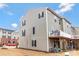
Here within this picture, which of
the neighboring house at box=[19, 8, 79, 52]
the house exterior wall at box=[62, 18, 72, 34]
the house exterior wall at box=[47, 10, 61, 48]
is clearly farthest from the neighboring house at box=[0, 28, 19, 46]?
the house exterior wall at box=[62, 18, 72, 34]

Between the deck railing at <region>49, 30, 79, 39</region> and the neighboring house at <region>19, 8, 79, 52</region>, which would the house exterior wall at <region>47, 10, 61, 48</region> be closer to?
the neighboring house at <region>19, 8, 79, 52</region>

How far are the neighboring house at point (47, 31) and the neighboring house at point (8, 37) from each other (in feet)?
0.70

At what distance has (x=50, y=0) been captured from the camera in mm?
7766

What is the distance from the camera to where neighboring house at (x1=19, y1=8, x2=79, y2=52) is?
796cm

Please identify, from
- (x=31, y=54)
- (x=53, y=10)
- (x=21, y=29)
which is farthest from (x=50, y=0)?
(x=31, y=54)

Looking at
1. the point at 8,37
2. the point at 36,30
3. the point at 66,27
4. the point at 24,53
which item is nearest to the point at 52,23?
the point at 66,27

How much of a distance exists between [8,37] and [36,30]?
3.41 ft

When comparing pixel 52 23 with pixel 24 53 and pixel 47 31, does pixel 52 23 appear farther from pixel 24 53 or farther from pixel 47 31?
pixel 24 53

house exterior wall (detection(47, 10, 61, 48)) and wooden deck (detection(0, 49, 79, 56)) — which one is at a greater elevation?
house exterior wall (detection(47, 10, 61, 48))

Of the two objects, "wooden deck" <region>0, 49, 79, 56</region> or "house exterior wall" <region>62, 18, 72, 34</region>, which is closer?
"wooden deck" <region>0, 49, 79, 56</region>

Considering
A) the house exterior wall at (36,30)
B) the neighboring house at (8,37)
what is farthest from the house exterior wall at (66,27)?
the neighboring house at (8,37)

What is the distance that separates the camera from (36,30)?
805 centimetres

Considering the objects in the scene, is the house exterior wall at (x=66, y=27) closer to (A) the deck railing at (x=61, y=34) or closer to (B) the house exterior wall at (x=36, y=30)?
(A) the deck railing at (x=61, y=34)

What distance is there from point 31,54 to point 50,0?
192 centimetres
